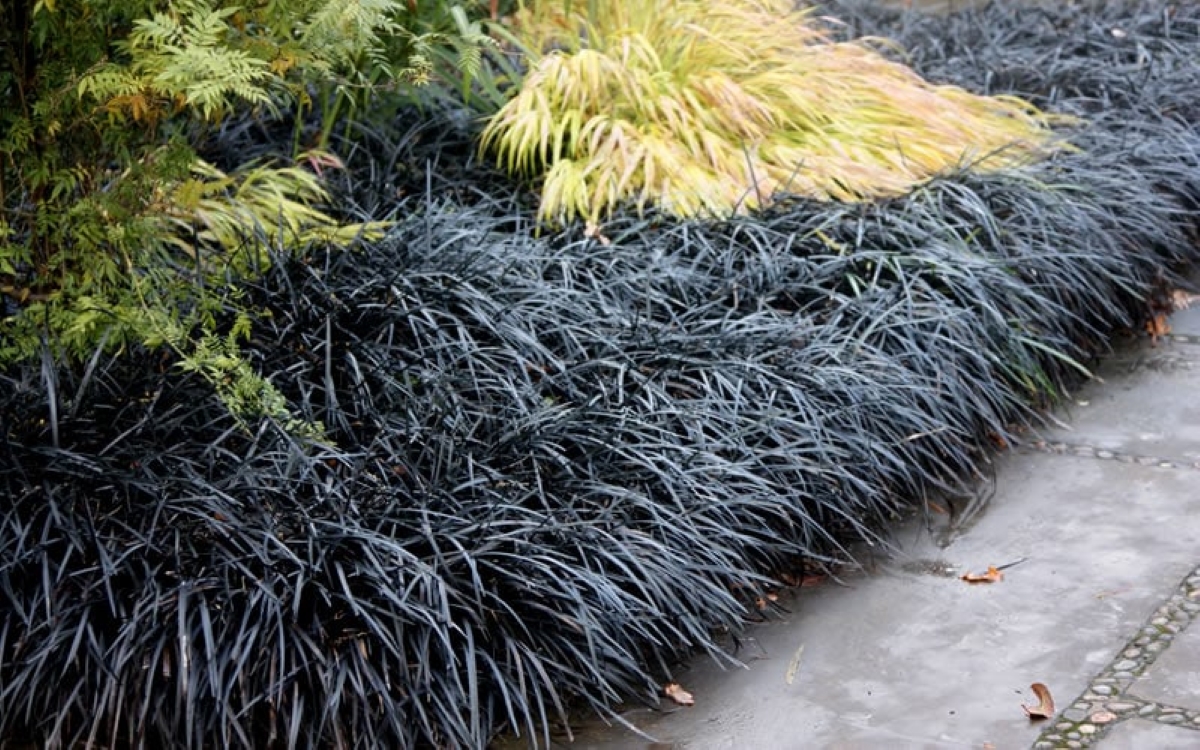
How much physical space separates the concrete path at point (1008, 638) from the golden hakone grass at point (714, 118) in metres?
1.62

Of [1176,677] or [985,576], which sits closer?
[1176,677]

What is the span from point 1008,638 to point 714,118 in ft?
9.74

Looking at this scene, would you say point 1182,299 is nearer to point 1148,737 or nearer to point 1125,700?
point 1125,700

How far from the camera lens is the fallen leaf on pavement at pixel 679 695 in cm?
357

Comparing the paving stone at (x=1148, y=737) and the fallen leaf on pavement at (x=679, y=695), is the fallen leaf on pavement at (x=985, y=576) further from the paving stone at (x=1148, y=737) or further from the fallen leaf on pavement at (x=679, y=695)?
the fallen leaf on pavement at (x=679, y=695)

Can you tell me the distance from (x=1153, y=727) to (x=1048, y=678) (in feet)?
1.03

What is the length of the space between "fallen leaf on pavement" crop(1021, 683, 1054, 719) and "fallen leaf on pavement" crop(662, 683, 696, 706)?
0.77m

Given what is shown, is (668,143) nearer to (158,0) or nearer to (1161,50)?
(158,0)

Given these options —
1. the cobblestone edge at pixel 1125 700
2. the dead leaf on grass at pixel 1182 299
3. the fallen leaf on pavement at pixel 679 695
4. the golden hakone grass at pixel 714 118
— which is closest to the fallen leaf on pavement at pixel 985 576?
the cobblestone edge at pixel 1125 700

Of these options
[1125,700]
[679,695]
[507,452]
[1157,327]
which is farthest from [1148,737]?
[1157,327]

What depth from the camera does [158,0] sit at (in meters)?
3.52

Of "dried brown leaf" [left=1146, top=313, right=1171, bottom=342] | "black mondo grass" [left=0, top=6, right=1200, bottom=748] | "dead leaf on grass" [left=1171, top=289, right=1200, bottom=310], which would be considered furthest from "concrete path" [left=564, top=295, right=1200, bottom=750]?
"dead leaf on grass" [left=1171, top=289, right=1200, bottom=310]

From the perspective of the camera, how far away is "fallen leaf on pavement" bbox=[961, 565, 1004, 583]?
410 centimetres

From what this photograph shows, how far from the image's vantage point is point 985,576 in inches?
162
